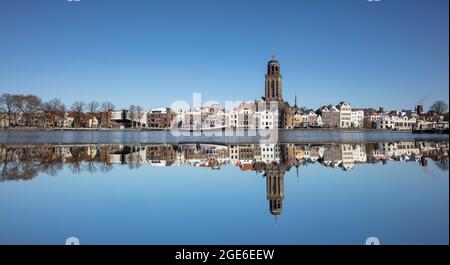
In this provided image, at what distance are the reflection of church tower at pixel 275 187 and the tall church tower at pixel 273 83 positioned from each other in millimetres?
40101

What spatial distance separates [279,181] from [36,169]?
356 cm

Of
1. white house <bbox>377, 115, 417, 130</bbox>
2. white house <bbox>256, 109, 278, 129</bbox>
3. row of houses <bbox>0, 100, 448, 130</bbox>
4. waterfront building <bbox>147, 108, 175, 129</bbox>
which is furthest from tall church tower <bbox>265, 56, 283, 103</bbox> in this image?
waterfront building <bbox>147, 108, 175, 129</bbox>

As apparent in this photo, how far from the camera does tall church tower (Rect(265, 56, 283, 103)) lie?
46.0 m

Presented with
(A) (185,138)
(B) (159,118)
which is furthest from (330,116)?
(A) (185,138)

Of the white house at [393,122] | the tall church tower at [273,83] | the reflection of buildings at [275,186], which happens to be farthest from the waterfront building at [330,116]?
the reflection of buildings at [275,186]

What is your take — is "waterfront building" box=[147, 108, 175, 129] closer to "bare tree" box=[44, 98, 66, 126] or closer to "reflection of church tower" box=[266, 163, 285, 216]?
"bare tree" box=[44, 98, 66, 126]

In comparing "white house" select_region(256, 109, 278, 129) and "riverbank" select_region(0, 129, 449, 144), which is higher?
"white house" select_region(256, 109, 278, 129)

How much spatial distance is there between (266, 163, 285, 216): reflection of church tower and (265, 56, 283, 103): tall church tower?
40101 mm

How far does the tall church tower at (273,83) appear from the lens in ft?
151

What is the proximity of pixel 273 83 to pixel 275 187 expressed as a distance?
43.0 metres

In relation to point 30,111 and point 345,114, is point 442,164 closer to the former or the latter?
point 30,111

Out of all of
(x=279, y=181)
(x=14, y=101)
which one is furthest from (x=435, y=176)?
(x=14, y=101)
